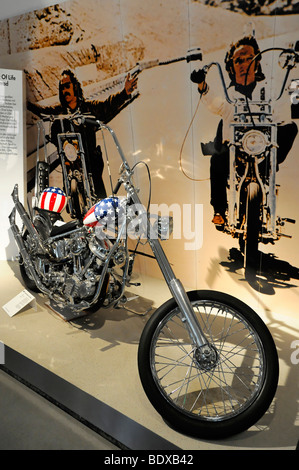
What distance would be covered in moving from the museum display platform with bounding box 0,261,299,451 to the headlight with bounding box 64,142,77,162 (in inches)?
61.2

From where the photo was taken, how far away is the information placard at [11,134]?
4.27 meters

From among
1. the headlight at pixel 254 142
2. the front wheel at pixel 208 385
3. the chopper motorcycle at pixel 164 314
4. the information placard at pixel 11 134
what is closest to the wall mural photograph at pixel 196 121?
the headlight at pixel 254 142

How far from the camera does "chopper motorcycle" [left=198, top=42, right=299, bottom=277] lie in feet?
9.22

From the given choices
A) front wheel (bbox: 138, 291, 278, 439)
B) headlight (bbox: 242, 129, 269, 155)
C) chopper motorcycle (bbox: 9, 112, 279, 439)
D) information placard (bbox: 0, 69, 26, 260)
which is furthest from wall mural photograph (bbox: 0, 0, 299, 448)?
front wheel (bbox: 138, 291, 278, 439)

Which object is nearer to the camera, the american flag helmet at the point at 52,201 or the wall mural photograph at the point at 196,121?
the wall mural photograph at the point at 196,121

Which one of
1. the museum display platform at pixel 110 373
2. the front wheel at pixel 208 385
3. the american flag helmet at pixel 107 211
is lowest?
the museum display platform at pixel 110 373

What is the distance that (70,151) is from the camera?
14.0ft

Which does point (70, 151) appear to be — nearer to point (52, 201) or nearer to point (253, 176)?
point (52, 201)

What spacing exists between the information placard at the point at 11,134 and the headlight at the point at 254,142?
250cm

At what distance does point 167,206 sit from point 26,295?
1411mm

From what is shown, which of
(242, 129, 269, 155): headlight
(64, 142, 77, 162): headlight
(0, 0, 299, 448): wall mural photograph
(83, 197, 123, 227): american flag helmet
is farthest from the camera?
(64, 142, 77, 162): headlight

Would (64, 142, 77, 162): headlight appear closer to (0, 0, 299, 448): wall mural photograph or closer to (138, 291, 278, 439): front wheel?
(0, 0, 299, 448): wall mural photograph

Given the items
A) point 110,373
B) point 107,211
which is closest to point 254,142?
point 107,211

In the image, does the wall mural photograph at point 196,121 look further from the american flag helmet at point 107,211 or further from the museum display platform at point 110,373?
the museum display platform at point 110,373
